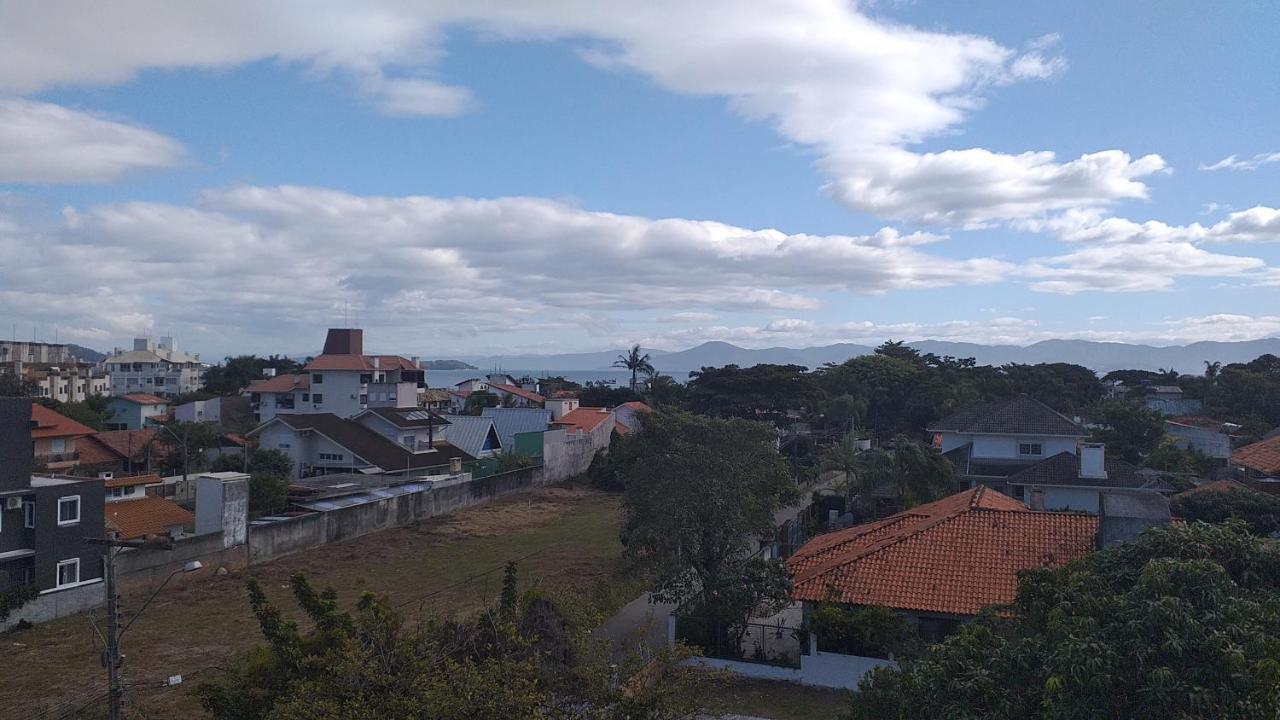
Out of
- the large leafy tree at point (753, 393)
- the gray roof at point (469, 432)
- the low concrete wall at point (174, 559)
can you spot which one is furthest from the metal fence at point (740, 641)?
the large leafy tree at point (753, 393)

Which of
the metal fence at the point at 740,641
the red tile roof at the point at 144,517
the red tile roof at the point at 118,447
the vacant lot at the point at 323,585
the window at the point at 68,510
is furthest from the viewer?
the red tile roof at the point at 118,447

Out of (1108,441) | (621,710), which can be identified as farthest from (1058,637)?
(1108,441)

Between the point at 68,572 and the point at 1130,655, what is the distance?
23.0 metres

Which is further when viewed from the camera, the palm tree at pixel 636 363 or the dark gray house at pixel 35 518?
the palm tree at pixel 636 363

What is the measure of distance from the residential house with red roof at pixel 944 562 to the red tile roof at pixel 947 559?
2 cm

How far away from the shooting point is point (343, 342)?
6431 cm

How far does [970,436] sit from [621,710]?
31.5 m

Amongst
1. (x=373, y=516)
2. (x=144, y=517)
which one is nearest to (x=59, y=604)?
(x=144, y=517)

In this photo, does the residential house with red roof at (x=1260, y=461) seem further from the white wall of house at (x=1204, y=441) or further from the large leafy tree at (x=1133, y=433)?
the large leafy tree at (x=1133, y=433)

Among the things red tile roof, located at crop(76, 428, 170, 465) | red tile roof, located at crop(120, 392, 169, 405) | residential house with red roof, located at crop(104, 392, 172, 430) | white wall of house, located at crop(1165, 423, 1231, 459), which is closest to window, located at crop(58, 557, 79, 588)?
red tile roof, located at crop(76, 428, 170, 465)

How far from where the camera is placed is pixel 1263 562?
36.2 ft

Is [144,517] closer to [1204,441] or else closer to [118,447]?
[118,447]

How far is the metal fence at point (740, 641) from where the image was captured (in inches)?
687

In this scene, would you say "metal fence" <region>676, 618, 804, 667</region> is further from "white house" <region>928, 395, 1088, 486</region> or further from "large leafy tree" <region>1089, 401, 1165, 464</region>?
"large leafy tree" <region>1089, 401, 1165, 464</region>
